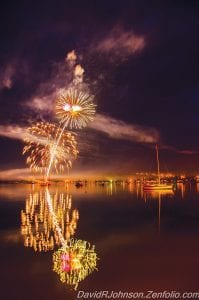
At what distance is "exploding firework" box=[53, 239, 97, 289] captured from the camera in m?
13.6

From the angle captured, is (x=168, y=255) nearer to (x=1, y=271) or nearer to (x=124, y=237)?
(x=124, y=237)

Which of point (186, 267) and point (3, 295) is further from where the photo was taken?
point (186, 267)

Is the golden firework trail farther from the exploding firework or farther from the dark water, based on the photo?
the dark water

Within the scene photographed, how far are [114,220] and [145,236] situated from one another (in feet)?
30.2

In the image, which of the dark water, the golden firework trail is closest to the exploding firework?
the golden firework trail

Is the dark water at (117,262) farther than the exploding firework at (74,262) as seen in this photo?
No

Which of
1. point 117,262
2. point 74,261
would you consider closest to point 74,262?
point 74,261

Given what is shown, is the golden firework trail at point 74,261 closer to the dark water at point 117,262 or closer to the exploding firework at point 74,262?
the exploding firework at point 74,262

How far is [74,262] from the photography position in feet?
49.7

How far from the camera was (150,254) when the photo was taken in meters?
17.8

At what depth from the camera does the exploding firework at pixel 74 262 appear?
536 inches

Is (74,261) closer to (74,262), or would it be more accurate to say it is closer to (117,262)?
(74,262)

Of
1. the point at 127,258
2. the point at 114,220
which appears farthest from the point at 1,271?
the point at 114,220

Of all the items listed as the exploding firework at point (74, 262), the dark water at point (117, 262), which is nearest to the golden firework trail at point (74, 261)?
the exploding firework at point (74, 262)
